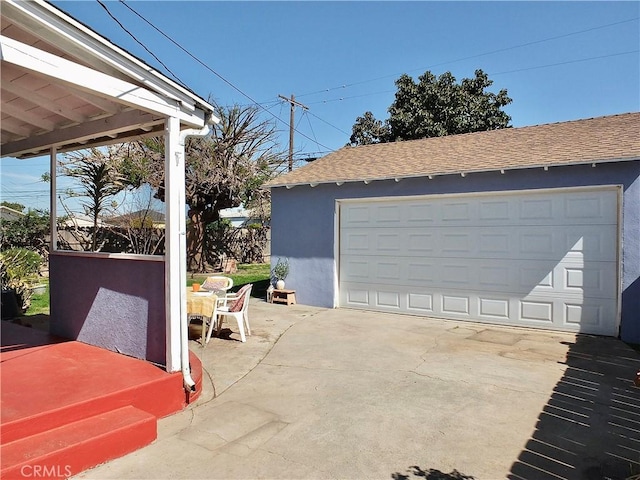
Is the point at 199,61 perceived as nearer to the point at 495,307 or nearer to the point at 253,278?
the point at 253,278

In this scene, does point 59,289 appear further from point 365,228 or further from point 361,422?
point 365,228

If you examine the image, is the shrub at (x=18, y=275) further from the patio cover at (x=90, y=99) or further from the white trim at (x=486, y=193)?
the white trim at (x=486, y=193)

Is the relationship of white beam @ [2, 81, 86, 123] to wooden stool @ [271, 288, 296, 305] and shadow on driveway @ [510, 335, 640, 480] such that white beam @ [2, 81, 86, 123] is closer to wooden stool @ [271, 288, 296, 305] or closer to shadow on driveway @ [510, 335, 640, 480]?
shadow on driveway @ [510, 335, 640, 480]

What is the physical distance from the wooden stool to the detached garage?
215 mm

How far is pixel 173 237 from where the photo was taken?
4.04 meters

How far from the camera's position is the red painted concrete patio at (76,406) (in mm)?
2768

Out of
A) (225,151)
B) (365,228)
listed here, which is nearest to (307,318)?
(365,228)

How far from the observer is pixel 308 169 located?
10953 millimetres

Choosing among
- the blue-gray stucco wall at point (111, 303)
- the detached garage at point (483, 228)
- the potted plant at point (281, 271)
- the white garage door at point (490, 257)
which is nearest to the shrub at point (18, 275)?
the blue-gray stucco wall at point (111, 303)

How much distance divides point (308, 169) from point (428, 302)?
183 inches

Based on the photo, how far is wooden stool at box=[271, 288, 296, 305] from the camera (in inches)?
397

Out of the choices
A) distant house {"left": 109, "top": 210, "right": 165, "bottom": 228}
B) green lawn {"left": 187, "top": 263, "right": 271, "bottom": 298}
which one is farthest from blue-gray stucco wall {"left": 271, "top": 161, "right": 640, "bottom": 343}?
distant house {"left": 109, "top": 210, "right": 165, "bottom": 228}

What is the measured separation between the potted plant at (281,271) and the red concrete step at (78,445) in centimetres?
677

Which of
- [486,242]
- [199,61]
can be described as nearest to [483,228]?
[486,242]
